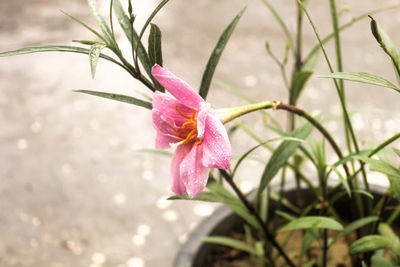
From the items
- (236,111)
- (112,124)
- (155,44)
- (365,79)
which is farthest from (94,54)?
(112,124)

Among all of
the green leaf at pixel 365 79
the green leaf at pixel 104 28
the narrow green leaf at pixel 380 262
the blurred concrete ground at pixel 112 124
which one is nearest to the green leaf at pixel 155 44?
Result: the green leaf at pixel 104 28

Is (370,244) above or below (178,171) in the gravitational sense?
below

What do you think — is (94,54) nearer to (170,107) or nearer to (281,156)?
(170,107)

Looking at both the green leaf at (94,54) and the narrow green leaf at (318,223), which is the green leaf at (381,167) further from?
the green leaf at (94,54)

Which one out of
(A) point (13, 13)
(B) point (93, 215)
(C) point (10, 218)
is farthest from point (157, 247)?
(A) point (13, 13)

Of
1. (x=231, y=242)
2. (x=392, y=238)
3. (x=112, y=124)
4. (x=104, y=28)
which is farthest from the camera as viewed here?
(x=112, y=124)

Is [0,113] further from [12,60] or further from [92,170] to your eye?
[92,170]

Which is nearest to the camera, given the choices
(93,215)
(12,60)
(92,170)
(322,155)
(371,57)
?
(322,155)

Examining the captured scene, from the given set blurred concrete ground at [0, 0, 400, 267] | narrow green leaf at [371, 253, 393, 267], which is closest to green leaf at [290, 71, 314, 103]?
narrow green leaf at [371, 253, 393, 267]
